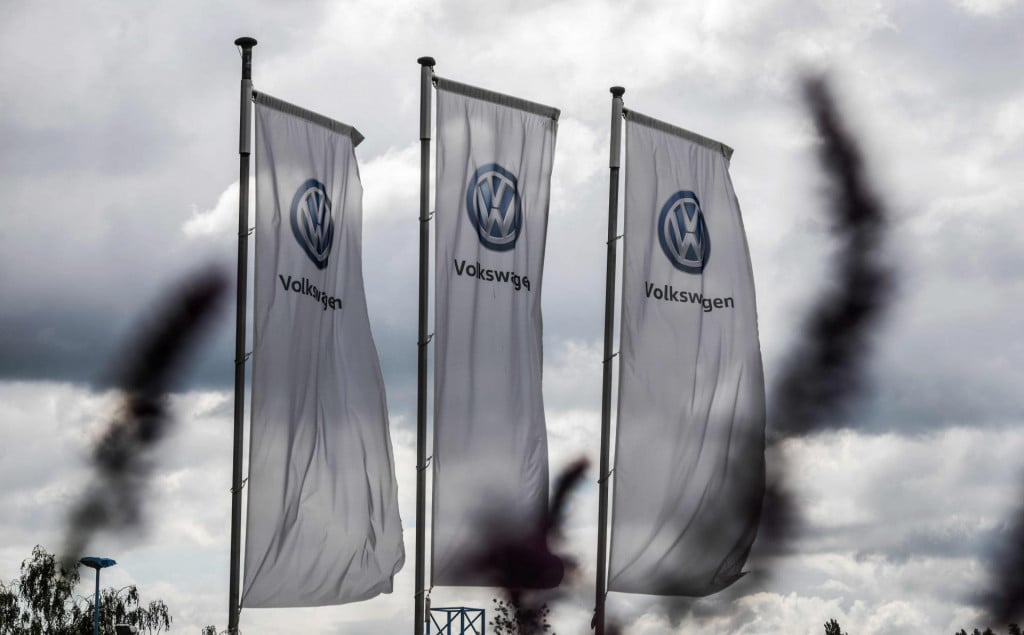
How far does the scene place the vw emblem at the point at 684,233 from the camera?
41344 millimetres

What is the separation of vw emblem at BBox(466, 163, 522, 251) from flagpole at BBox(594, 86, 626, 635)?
3.28 meters

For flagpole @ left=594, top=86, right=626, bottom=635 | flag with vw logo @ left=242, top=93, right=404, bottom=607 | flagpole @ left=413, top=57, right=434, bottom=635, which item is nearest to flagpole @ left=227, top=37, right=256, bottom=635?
flag with vw logo @ left=242, top=93, right=404, bottom=607

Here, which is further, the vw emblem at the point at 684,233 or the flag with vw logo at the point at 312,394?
the vw emblem at the point at 684,233

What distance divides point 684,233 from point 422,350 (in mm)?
7134

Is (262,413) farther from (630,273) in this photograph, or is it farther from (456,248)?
(630,273)

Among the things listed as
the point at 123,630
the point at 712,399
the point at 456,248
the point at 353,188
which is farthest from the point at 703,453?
the point at 123,630

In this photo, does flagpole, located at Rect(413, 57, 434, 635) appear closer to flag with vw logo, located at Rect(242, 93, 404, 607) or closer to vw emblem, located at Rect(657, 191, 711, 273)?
flag with vw logo, located at Rect(242, 93, 404, 607)

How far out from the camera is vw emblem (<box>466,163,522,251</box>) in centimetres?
3931

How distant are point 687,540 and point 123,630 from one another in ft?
84.2

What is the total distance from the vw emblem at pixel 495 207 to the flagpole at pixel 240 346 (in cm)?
524

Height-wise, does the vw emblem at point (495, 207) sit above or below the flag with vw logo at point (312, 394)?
above

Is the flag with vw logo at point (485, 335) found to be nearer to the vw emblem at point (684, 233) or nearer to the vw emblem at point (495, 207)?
the vw emblem at point (495, 207)

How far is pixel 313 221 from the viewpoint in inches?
1513

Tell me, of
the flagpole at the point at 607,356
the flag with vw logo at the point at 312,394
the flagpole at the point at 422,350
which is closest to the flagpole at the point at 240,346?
the flag with vw logo at the point at 312,394
